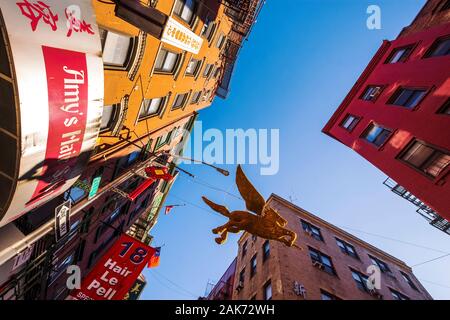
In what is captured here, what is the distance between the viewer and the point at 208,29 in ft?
56.7

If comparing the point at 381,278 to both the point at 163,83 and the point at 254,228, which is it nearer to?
the point at 254,228

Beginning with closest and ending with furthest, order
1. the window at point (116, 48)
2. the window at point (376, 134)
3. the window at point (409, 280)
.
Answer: the window at point (116, 48)
the window at point (376, 134)
the window at point (409, 280)

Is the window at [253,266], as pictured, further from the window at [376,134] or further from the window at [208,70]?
the window at [208,70]

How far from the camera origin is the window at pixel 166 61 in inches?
510

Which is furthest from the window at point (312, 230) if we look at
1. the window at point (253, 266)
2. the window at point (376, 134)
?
the window at point (376, 134)

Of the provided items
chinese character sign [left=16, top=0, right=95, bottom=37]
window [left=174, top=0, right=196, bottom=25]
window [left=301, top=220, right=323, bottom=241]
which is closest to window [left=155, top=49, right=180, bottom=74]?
window [left=174, top=0, right=196, bottom=25]

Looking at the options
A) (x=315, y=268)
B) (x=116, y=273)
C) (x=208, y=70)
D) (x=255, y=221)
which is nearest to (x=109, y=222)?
(x=116, y=273)

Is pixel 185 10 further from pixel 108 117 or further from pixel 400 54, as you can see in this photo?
pixel 400 54

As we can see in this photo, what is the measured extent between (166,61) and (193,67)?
4637 millimetres

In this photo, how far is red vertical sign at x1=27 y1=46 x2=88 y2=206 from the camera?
5.01m

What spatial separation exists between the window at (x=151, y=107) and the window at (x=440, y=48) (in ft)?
52.7

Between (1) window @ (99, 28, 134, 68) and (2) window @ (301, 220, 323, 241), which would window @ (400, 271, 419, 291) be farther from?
(1) window @ (99, 28, 134, 68)

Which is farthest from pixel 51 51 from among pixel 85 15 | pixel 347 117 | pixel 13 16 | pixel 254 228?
pixel 347 117

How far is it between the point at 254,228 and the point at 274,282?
6658 millimetres
